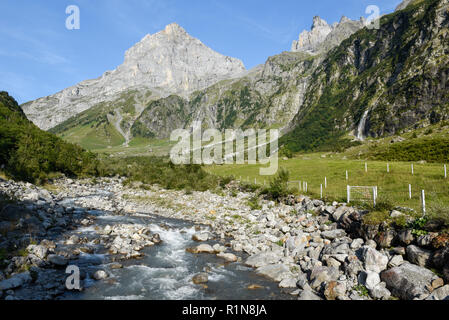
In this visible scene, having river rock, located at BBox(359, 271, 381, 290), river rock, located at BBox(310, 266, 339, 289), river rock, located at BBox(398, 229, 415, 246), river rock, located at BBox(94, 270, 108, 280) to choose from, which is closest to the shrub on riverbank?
river rock, located at BBox(94, 270, 108, 280)

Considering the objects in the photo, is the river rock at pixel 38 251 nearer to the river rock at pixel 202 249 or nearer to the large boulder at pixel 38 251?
the large boulder at pixel 38 251

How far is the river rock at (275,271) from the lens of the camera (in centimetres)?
1462

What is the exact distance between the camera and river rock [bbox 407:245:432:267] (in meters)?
11.8

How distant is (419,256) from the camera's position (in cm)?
1201

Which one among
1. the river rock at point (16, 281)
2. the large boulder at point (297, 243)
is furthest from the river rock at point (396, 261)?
the river rock at point (16, 281)

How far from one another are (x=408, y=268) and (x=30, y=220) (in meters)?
26.3

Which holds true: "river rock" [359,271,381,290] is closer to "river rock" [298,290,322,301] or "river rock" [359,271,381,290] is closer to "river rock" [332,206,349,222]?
"river rock" [298,290,322,301]

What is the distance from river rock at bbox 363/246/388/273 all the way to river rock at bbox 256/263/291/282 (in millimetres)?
4205

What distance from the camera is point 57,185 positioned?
5275cm

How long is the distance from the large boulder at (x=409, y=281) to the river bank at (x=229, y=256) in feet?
0.12

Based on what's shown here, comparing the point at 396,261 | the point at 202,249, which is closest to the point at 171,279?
the point at 202,249

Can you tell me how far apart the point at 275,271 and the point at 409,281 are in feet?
21.8

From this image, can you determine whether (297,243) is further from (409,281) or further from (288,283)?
(409,281)
